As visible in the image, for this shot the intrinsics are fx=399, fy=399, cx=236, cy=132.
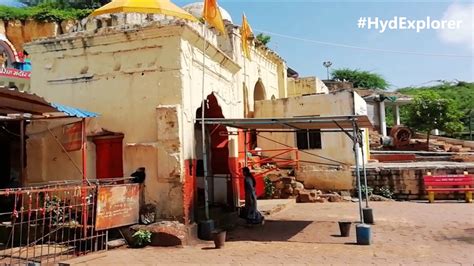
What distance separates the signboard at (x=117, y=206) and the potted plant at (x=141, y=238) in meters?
→ 0.27

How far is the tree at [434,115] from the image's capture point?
28.4m

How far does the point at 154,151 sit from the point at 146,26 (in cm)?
263

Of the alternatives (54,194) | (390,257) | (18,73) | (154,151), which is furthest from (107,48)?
(18,73)

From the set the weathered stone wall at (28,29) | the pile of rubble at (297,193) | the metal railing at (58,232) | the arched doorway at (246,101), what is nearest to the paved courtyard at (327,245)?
the metal railing at (58,232)

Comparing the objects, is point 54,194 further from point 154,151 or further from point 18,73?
point 18,73

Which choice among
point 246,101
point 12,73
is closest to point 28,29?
point 12,73

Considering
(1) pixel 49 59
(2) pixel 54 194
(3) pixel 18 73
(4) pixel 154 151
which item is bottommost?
(2) pixel 54 194

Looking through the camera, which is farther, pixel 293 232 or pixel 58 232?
pixel 293 232

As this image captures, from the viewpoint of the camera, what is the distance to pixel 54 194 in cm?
850

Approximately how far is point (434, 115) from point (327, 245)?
24665mm

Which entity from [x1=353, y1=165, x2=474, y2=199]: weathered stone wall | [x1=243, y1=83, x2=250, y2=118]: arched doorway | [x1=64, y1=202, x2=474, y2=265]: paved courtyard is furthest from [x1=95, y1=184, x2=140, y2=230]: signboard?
[x1=243, y1=83, x2=250, y2=118]: arched doorway

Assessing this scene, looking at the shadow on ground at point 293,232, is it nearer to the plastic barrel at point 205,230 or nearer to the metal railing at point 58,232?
the plastic barrel at point 205,230

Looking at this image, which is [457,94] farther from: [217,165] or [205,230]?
[205,230]

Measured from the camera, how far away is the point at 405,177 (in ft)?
50.8
